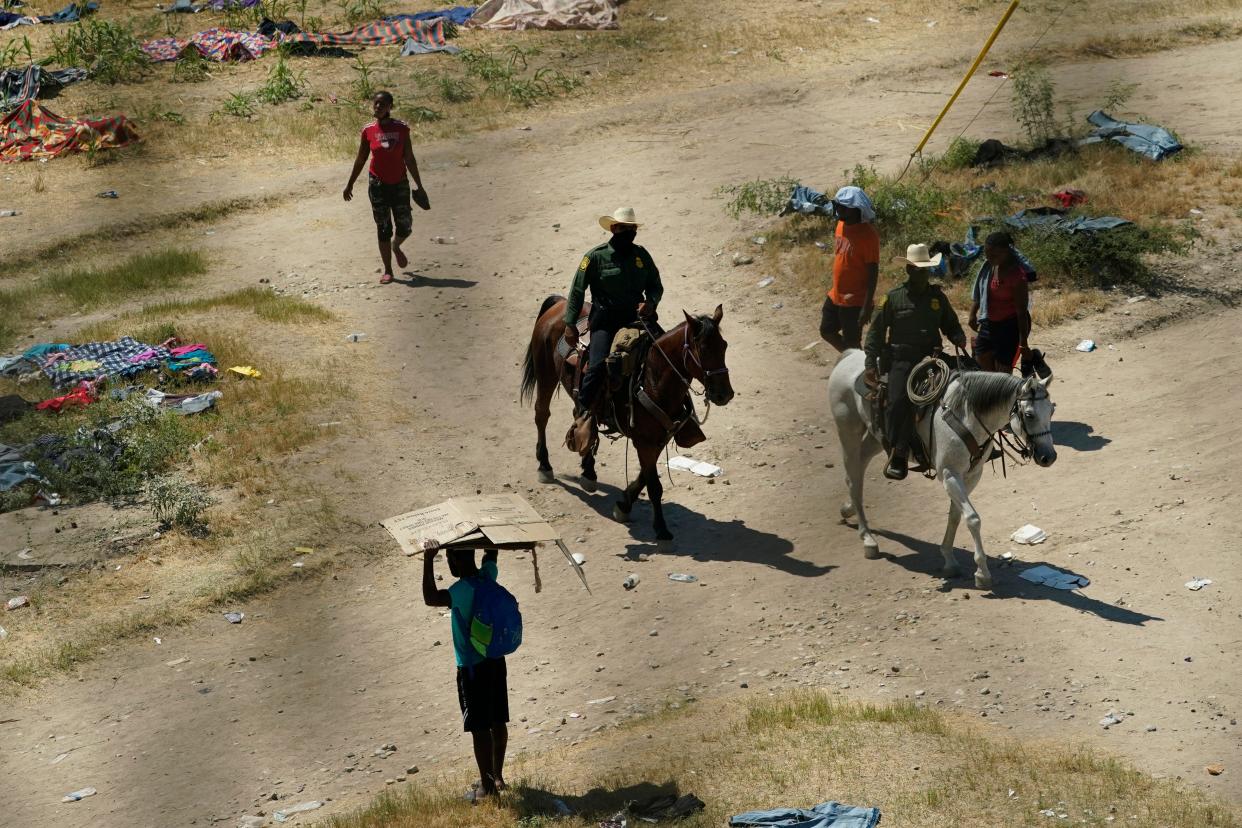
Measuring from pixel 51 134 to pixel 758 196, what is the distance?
11105 mm

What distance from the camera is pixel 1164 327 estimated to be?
1403cm

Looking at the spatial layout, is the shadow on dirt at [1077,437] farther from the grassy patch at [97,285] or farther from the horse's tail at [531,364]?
the grassy patch at [97,285]

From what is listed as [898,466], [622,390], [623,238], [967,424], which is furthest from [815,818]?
[623,238]

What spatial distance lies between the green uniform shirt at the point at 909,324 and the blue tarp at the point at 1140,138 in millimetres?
8832

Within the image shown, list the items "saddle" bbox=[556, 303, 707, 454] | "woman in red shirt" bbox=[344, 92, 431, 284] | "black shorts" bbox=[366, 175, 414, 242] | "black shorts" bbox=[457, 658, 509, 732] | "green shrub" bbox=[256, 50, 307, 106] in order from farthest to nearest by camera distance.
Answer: "green shrub" bbox=[256, 50, 307, 106], "black shorts" bbox=[366, 175, 414, 242], "woman in red shirt" bbox=[344, 92, 431, 284], "saddle" bbox=[556, 303, 707, 454], "black shorts" bbox=[457, 658, 509, 732]

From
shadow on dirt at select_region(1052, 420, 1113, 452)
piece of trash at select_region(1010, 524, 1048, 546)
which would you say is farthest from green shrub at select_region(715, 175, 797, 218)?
piece of trash at select_region(1010, 524, 1048, 546)

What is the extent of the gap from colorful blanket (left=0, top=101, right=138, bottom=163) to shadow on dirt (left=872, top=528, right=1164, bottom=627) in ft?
49.5

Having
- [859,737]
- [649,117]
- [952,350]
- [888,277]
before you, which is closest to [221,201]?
[649,117]

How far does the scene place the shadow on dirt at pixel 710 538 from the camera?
10609 mm

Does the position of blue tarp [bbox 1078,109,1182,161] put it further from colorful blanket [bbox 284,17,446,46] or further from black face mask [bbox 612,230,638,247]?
colorful blanket [bbox 284,17,446,46]

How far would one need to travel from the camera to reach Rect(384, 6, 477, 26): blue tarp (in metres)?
25.8

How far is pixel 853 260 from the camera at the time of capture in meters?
12.0

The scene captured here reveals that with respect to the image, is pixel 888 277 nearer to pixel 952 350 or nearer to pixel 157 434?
pixel 952 350

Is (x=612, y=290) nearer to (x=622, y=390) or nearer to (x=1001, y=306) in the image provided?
(x=622, y=390)
